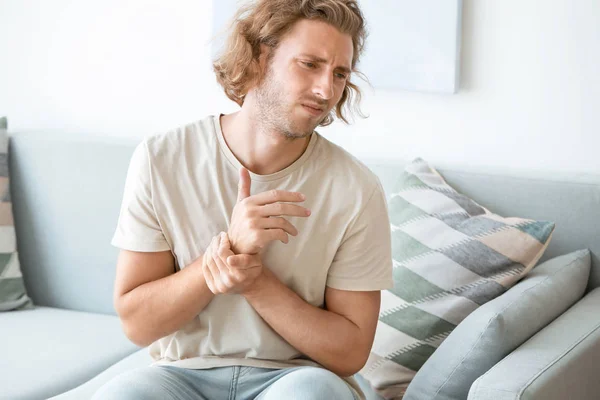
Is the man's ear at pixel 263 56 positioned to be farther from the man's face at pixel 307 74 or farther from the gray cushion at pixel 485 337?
the gray cushion at pixel 485 337

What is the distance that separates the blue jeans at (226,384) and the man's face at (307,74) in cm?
46

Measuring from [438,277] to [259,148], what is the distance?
535 mm

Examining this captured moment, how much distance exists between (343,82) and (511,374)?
0.64 m

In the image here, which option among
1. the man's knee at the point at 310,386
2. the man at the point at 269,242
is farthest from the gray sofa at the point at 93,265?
the man at the point at 269,242

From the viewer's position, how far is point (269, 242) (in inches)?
67.0

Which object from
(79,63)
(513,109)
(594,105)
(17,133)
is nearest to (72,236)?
(17,133)

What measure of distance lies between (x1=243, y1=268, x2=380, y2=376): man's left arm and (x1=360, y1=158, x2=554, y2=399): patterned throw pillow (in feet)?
0.93

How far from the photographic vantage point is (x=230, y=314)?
67.7 inches

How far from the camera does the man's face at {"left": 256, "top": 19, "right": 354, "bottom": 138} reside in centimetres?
169

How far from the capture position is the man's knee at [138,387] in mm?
1529

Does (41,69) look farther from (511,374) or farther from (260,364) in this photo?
(511,374)

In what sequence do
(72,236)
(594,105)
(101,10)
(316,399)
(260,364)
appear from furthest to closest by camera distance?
1. (101,10)
2. (72,236)
3. (594,105)
4. (260,364)
5. (316,399)

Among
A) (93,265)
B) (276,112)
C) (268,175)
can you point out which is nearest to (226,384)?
(268,175)

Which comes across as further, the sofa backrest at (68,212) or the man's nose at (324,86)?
the sofa backrest at (68,212)
